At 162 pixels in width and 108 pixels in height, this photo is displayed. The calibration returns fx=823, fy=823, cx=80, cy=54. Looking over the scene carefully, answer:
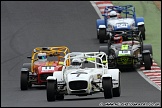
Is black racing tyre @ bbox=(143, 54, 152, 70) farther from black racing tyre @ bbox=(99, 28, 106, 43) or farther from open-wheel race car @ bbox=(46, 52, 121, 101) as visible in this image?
open-wheel race car @ bbox=(46, 52, 121, 101)

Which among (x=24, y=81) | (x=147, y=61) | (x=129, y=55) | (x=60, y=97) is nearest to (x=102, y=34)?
(x=129, y=55)

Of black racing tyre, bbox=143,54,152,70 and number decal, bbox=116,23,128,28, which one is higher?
number decal, bbox=116,23,128,28

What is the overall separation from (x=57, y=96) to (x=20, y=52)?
11.6m

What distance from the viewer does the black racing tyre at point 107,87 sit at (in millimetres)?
18686

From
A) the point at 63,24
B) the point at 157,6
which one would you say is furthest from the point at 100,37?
the point at 157,6

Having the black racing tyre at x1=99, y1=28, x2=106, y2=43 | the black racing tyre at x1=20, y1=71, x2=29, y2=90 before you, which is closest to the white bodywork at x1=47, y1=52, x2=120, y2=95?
the black racing tyre at x1=20, y1=71, x2=29, y2=90

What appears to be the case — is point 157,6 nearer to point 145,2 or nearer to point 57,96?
point 145,2

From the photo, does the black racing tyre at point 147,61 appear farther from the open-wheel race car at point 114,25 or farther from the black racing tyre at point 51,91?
the black racing tyre at point 51,91

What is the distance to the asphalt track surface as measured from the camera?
2109cm

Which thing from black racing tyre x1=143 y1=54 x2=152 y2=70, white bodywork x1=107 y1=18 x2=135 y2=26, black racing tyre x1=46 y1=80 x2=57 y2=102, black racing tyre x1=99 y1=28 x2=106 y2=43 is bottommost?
black racing tyre x1=46 y1=80 x2=57 y2=102

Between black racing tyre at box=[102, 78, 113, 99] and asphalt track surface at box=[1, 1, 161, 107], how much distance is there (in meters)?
0.24

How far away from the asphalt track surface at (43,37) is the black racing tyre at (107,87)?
0.24m

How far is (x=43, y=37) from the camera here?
3434 cm

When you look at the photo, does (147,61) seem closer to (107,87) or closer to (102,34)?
(102,34)
